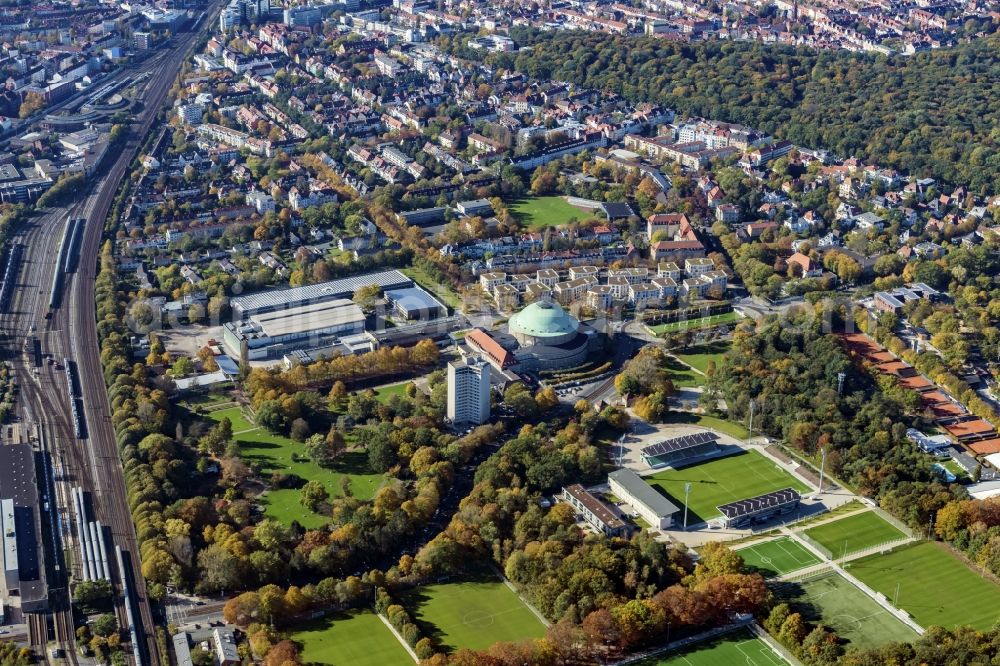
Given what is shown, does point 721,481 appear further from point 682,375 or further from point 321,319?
point 321,319

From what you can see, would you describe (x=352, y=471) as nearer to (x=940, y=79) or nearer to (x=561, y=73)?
(x=561, y=73)

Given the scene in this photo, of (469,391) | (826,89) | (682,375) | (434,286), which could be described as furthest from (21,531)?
(826,89)

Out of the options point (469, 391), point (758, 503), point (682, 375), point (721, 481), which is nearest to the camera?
point (758, 503)

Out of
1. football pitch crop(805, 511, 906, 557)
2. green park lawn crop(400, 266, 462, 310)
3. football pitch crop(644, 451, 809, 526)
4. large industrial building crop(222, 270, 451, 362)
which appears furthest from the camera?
green park lawn crop(400, 266, 462, 310)

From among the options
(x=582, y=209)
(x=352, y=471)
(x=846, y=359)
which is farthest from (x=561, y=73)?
(x=352, y=471)

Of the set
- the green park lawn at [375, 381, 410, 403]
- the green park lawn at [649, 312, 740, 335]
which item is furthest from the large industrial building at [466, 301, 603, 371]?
the green park lawn at [375, 381, 410, 403]

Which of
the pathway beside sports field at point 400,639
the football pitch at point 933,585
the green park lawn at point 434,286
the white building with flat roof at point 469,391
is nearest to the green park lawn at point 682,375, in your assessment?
the white building with flat roof at point 469,391

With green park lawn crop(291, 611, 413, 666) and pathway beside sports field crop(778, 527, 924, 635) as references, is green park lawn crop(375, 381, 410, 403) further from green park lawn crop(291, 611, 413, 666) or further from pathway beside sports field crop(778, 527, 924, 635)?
pathway beside sports field crop(778, 527, 924, 635)
